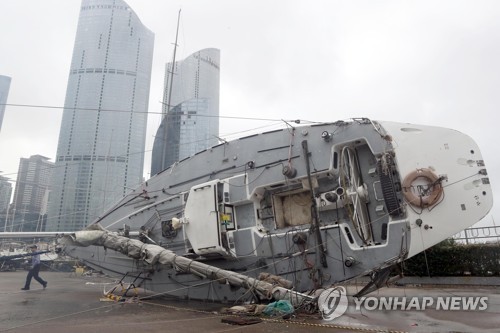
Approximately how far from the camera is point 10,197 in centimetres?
2742

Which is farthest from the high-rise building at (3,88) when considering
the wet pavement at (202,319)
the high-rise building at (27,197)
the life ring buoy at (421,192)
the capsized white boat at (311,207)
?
the life ring buoy at (421,192)

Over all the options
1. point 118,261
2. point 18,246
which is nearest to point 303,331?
point 118,261

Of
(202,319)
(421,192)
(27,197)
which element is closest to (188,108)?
(27,197)

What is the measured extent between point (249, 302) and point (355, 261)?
7.56 ft

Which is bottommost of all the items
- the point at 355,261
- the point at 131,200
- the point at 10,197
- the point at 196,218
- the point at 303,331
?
the point at 303,331

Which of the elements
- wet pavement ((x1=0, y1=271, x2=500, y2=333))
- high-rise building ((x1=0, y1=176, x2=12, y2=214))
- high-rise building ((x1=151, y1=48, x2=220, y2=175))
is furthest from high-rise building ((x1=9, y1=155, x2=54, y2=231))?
wet pavement ((x1=0, y1=271, x2=500, y2=333))

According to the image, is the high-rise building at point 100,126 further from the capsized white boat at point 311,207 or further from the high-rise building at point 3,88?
the capsized white boat at point 311,207

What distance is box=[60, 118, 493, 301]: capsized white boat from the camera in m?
6.22

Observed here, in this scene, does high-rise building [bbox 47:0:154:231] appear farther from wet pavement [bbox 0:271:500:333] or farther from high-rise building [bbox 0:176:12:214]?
wet pavement [bbox 0:271:500:333]

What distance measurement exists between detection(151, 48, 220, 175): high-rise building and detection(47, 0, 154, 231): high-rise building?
2.11m

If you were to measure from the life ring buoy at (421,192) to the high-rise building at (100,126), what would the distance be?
15.2m

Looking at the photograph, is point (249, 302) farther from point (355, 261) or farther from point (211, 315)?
point (355, 261)

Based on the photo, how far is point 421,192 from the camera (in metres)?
6.22

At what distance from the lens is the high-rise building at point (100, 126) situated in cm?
→ 2152
